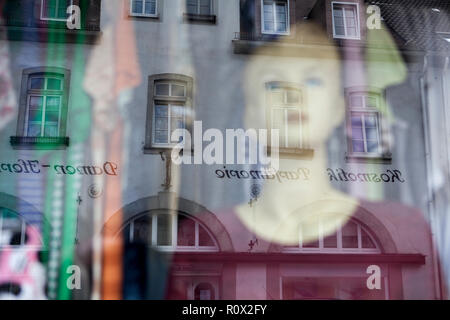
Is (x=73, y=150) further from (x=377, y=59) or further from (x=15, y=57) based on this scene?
(x=377, y=59)

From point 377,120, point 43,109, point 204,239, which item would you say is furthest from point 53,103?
point 377,120

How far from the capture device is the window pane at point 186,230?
5695 mm

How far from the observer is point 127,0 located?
6.08 metres

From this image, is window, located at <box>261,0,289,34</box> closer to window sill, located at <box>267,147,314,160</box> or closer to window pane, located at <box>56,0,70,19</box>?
window sill, located at <box>267,147,314,160</box>

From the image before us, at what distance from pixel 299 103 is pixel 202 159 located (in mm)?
1226

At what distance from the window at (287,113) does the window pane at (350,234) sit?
37.8 inches

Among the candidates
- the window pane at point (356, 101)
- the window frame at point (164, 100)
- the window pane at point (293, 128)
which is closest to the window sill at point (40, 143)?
the window frame at point (164, 100)

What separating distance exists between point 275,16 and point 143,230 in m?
2.72

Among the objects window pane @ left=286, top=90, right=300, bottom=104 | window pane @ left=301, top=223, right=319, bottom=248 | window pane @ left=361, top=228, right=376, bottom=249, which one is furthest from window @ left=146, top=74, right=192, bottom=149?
window pane @ left=361, top=228, right=376, bottom=249

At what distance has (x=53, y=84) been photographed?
5844 mm

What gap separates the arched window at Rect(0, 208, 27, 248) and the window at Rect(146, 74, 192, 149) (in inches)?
54.3

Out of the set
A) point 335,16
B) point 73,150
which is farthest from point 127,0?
point 335,16

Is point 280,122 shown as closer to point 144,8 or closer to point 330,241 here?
point 330,241

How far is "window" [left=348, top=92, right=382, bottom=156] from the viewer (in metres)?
5.91
